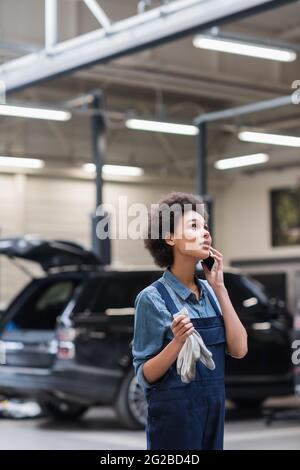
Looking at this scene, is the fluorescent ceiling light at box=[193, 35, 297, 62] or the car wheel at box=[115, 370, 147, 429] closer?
the car wheel at box=[115, 370, 147, 429]

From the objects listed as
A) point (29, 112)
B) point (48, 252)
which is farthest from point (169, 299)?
point (29, 112)

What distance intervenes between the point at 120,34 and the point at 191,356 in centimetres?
637

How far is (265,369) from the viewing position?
10.8m

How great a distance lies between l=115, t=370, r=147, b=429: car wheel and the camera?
9992mm

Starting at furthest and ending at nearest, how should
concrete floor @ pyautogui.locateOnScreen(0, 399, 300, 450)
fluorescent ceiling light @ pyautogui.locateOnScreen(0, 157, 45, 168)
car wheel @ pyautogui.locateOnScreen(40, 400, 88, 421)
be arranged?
fluorescent ceiling light @ pyautogui.locateOnScreen(0, 157, 45, 168), car wheel @ pyautogui.locateOnScreen(40, 400, 88, 421), concrete floor @ pyautogui.locateOnScreen(0, 399, 300, 450)

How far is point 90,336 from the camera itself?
10086mm

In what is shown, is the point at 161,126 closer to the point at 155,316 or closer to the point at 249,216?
the point at 249,216

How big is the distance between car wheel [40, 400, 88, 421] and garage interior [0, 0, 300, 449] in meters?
3.40

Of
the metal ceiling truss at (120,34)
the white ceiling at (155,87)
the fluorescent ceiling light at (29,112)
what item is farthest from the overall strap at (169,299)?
the fluorescent ceiling light at (29,112)

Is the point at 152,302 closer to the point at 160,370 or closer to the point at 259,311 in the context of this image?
the point at 160,370

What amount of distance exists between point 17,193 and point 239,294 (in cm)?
1043

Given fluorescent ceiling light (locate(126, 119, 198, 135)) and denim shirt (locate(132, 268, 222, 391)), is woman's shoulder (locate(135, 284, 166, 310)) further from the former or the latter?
fluorescent ceiling light (locate(126, 119, 198, 135))

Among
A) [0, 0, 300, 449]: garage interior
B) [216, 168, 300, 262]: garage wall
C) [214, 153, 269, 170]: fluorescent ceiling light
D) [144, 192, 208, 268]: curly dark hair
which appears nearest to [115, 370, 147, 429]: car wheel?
[0, 0, 300, 449]: garage interior
